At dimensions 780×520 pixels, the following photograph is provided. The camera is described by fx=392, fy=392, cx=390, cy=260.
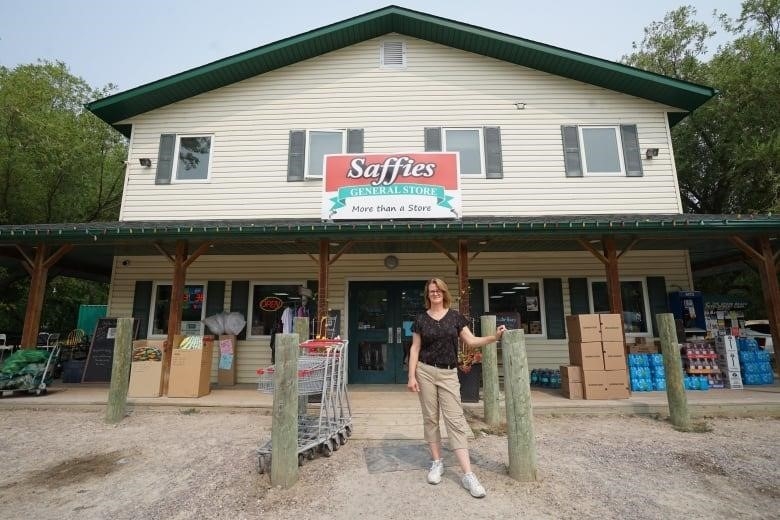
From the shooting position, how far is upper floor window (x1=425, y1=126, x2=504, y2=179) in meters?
9.52

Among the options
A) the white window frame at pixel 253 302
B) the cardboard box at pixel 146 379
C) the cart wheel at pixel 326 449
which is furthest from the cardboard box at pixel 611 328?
the cardboard box at pixel 146 379

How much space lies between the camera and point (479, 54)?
10133mm

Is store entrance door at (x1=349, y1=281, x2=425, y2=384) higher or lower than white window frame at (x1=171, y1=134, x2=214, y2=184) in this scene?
lower

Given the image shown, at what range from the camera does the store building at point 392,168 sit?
913 cm

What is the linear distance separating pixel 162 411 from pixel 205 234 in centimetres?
311

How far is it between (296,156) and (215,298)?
398 centimetres

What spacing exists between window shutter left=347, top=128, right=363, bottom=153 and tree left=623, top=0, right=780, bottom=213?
445 inches

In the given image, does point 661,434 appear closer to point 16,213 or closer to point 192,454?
point 192,454

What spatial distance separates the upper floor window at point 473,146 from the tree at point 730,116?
8.03 metres

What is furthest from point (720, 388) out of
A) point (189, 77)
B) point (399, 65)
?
point (189, 77)

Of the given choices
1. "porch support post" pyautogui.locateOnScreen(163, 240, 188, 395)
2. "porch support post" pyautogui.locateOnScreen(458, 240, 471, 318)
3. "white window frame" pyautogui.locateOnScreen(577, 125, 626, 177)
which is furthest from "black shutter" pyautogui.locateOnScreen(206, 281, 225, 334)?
"white window frame" pyautogui.locateOnScreen(577, 125, 626, 177)

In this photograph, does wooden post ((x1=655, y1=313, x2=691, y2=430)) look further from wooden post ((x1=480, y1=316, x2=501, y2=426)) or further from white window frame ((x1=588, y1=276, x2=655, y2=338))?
white window frame ((x1=588, y1=276, x2=655, y2=338))

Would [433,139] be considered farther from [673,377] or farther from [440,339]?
[440,339]

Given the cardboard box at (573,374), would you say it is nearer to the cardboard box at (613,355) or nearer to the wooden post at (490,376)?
the cardboard box at (613,355)
